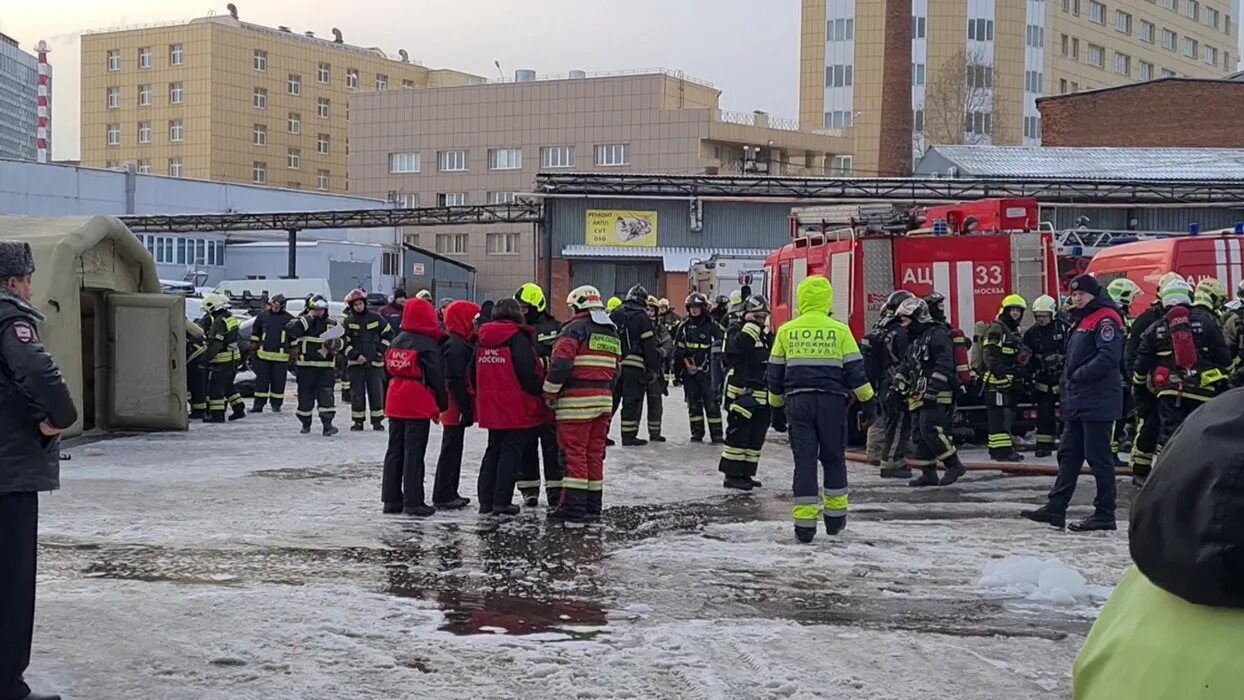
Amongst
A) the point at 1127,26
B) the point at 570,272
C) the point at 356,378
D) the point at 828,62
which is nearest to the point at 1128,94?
the point at 570,272

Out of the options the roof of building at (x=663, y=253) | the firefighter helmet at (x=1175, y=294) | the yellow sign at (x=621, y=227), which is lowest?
the firefighter helmet at (x=1175, y=294)

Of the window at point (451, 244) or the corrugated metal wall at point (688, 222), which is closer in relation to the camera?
the corrugated metal wall at point (688, 222)

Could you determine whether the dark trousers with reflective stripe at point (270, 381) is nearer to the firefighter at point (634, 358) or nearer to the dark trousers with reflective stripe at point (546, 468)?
the firefighter at point (634, 358)

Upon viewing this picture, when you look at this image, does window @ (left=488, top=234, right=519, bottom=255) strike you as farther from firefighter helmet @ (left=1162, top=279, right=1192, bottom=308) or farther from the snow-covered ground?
firefighter helmet @ (left=1162, top=279, right=1192, bottom=308)

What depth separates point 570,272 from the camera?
44.2 m

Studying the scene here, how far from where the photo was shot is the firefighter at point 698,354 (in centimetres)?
1655

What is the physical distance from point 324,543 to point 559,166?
65.0m

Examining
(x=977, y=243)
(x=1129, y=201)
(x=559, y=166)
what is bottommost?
(x=977, y=243)

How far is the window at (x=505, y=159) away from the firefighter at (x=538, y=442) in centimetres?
6435

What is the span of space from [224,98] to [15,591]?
89.7 meters

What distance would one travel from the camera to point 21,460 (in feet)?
18.4

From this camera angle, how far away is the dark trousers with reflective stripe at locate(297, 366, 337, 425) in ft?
55.8

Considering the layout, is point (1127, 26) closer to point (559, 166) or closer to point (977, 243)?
point (559, 166)

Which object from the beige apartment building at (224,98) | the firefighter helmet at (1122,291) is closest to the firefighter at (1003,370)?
the firefighter helmet at (1122,291)
